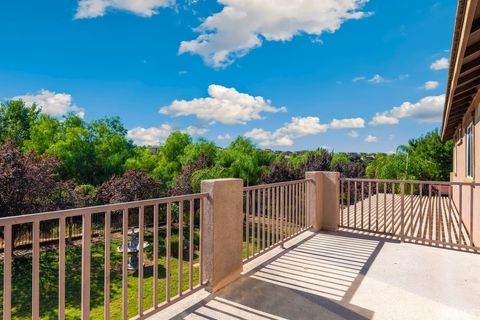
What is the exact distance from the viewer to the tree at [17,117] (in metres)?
27.5

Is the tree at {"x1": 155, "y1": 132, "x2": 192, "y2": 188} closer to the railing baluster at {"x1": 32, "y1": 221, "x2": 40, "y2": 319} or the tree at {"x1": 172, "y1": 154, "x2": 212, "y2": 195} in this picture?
the tree at {"x1": 172, "y1": 154, "x2": 212, "y2": 195}

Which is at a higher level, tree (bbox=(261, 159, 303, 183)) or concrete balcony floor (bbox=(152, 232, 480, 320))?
tree (bbox=(261, 159, 303, 183))

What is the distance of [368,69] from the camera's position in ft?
51.0

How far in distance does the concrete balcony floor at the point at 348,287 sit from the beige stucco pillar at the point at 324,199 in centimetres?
94

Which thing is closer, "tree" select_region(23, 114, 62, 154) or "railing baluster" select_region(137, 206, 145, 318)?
"railing baluster" select_region(137, 206, 145, 318)

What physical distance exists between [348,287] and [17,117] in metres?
35.2

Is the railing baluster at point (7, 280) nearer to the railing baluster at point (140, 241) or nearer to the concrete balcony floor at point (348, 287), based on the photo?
the railing baluster at point (140, 241)

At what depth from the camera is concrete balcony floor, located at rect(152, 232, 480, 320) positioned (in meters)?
2.42

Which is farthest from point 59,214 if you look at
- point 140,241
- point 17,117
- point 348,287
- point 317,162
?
point 17,117

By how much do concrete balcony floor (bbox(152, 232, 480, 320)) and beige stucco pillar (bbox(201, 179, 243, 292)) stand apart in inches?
6.2

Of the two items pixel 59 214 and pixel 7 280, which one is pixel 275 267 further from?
pixel 7 280

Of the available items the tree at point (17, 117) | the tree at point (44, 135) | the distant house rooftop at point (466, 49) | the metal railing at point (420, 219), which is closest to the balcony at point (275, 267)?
the metal railing at point (420, 219)

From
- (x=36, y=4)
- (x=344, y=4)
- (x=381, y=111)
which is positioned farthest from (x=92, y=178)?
(x=381, y=111)

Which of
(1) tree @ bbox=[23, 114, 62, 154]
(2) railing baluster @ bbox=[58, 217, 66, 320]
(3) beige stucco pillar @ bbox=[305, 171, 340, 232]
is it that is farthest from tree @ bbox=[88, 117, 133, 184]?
(2) railing baluster @ bbox=[58, 217, 66, 320]
